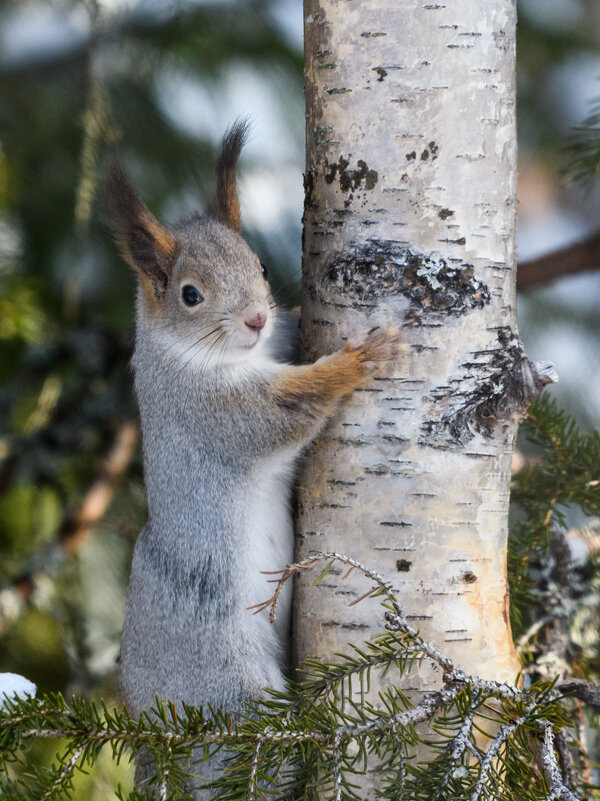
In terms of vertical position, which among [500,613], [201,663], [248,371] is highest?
[248,371]

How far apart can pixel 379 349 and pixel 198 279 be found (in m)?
0.37

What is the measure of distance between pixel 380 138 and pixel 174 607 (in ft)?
2.19

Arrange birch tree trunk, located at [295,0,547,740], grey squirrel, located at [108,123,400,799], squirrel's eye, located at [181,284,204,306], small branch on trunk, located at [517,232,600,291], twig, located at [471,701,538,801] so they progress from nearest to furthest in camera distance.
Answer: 1. twig, located at [471,701,538,801]
2. birch tree trunk, located at [295,0,547,740]
3. grey squirrel, located at [108,123,400,799]
4. squirrel's eye, located at [181,284,204,306]
5. small branch on trunk, located at [517,232,600,291]

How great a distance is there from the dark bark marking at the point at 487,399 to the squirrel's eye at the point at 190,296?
16.6 inches

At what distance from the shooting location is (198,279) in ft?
3.81

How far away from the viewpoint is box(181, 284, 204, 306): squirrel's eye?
116 centimetres

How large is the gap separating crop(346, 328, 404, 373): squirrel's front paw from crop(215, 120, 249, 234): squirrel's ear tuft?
1.44ft

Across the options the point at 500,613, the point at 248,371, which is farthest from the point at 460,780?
the point at 248,371

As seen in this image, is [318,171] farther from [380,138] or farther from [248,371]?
[248,371]

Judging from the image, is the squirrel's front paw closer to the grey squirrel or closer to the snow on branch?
the grey squirrel

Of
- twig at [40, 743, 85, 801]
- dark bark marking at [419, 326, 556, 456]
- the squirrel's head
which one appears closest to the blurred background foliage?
the squirrel's head

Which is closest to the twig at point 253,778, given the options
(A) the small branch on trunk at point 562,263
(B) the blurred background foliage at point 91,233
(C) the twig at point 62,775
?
(C) the twig at point 62,775

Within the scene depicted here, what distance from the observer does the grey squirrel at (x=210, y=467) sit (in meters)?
1.06

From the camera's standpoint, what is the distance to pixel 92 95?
1.49 meters
